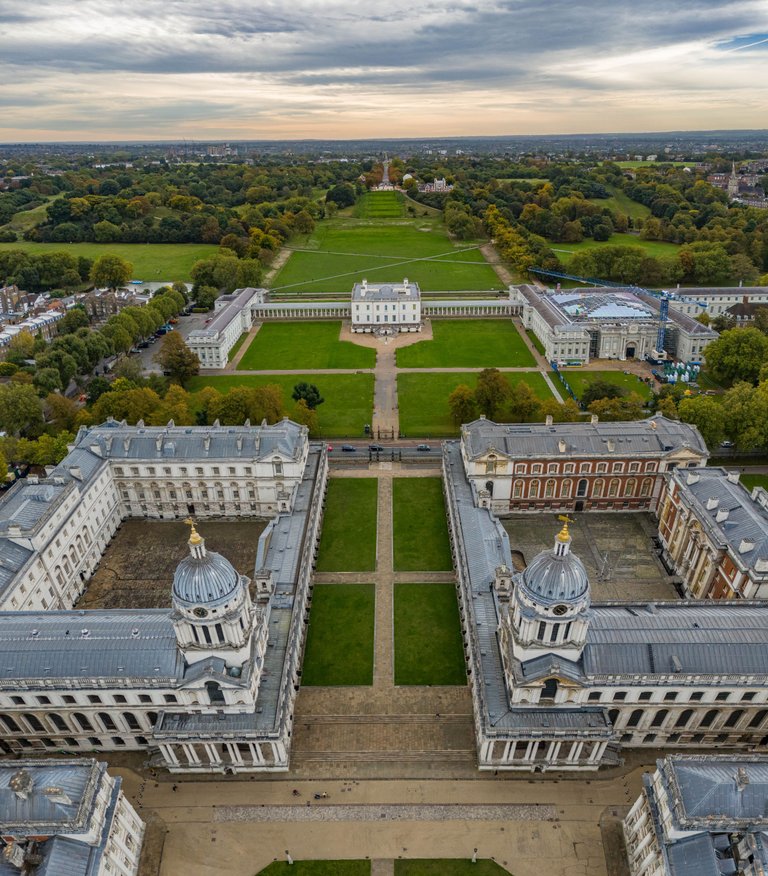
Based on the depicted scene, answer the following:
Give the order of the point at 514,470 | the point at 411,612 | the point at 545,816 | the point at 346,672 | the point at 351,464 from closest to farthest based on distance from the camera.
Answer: the point at 545,816 < the point at 346,672 < the point at 411,612 < the point at 514,470 < the point at 351,464

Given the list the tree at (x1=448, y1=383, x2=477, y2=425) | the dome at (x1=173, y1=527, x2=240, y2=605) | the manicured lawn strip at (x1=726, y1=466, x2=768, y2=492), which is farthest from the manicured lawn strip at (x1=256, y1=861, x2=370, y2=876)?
the manicured lawn strip at (x1=726, y1=466, x2=768, y2=492)

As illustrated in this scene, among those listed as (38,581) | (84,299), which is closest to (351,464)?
(38,581)

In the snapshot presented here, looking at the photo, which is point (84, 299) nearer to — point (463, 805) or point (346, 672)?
point (346, 672)

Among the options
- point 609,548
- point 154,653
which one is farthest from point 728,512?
point 154,653

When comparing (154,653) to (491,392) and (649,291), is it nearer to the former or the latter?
(491,392)

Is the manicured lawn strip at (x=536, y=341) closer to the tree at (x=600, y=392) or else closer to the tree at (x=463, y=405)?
the tree at (x=600, y=392)

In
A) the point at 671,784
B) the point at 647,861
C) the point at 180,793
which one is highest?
the point at 671,784
